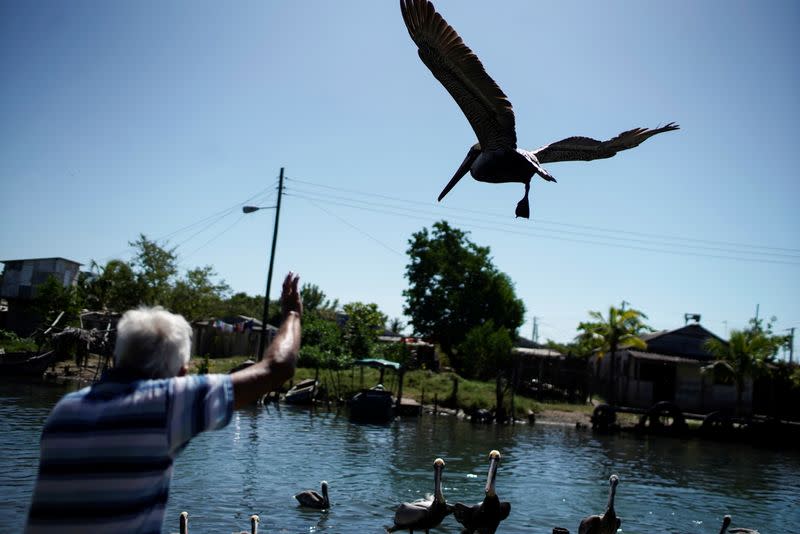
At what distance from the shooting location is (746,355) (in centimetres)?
3309

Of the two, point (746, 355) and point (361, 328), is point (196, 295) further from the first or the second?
point (746, 355)

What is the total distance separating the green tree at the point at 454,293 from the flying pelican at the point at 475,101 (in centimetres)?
4365

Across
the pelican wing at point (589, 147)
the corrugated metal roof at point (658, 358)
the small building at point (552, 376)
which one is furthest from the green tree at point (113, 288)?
the pelican wing at point (589, 147)

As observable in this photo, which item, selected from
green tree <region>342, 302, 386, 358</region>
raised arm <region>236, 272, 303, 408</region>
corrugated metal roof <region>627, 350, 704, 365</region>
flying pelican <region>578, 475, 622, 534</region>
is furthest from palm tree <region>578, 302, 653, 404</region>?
raised arm <region>236, 272, 303, 408</region>

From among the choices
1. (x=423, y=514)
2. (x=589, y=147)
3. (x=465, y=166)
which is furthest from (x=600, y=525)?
(x=465, y=166)

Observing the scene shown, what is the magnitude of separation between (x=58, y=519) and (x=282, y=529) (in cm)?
930

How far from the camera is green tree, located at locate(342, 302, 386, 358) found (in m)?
39.4

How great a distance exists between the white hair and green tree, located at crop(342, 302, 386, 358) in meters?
37.1

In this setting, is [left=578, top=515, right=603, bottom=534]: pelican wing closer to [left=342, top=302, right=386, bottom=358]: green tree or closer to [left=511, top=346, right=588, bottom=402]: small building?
[left=511, top=346, right=588, bottom=402]: small building

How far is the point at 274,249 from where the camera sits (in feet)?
101

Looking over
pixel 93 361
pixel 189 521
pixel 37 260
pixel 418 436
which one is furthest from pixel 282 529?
pixel 37 260

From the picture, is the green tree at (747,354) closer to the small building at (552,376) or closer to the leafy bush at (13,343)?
the small building at (552,376)

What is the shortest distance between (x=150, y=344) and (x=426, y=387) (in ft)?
114

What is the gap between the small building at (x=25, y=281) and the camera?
39719 mm
